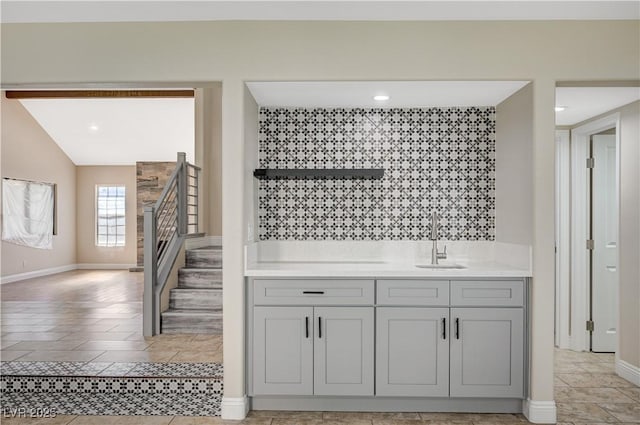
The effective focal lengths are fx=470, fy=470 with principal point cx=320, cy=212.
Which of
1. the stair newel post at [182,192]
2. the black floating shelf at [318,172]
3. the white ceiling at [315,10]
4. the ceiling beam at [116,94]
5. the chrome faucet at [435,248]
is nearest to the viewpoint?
the white ceiling at [315,10]

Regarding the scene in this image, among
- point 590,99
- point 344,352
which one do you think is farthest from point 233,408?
point 590,99

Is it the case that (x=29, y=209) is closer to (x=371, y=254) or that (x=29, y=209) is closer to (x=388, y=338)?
(x=371, y=254)

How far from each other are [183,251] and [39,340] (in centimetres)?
166

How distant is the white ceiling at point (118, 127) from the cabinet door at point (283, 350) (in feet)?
19.1

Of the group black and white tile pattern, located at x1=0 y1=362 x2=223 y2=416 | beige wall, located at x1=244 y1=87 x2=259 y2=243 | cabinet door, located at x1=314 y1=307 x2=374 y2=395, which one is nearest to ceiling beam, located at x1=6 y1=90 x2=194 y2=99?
beige wall, located at x1=244 y1=87 x2=259 y2=243

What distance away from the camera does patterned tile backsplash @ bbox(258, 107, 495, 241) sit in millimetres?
3805

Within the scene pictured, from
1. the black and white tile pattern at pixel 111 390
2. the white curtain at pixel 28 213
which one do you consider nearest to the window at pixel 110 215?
the white curtain at pixel 28 213

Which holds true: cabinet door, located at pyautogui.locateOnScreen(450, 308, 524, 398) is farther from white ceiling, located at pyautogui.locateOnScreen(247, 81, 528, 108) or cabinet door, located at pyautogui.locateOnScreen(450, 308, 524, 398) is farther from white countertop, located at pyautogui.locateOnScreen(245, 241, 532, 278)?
white ceiling, located at pyautogui.locateOnScreen(247, 81, 528, 108)

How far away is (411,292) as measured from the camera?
311 centimetres

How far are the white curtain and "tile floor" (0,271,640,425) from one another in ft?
6.60

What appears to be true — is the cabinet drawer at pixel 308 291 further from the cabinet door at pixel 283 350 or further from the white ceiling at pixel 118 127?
the white ceiling at pixel 118 127

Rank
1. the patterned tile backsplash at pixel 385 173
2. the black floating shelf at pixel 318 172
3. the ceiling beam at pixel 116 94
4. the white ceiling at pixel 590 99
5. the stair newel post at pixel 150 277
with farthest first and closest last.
A: 1. the ceiling beam at pixel 116 94
2. the stair newel post at pixel 150 277
3. the patterned tile backsplash at pixel 385 173
4. the black floating shelf at pixel 318 172
5. the white ceiling at pixel 590 99

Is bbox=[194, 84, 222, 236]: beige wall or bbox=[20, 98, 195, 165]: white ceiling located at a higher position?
bbox=[20, 98, 195, 165]: white ceiling

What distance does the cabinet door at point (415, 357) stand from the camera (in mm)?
3084
